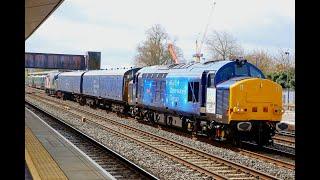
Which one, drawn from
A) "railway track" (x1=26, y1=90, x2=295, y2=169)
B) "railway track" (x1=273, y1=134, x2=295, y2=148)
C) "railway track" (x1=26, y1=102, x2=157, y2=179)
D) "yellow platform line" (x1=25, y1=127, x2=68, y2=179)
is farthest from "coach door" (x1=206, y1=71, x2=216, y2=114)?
"yellow platform line" (x1=25, y1=127, x2=68, y2=179)

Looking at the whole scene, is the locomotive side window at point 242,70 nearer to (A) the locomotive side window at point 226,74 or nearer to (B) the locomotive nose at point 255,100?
(A) the locomotive side window at point 226,74

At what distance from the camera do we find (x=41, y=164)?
1152 centimetres

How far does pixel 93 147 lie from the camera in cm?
1662

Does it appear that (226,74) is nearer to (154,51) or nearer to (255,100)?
(255,100)

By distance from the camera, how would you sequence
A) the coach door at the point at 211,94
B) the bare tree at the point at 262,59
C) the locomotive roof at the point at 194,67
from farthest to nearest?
the bare tree at the point at 262,59 < the locomotive roof at the point at 194,67 < the coach door at the point at 211,94

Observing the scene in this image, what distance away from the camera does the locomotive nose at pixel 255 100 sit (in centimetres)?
1554

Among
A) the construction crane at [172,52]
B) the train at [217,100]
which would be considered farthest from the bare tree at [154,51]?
the train at [217,100]

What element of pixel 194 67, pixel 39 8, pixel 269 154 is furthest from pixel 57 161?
pixel 194 67

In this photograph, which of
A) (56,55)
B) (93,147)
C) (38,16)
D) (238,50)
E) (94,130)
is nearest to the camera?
(38,16)

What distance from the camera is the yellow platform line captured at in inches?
395
